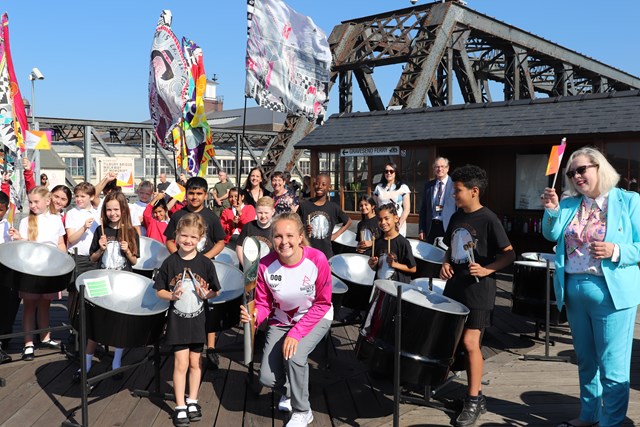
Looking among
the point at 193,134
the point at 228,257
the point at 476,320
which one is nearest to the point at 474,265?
the point at 476,320

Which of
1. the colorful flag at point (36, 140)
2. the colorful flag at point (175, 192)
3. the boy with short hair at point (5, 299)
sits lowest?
the boy with short hair at point (5, 299)

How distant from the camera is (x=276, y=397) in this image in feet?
11.8

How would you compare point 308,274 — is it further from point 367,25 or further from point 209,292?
point 367,25

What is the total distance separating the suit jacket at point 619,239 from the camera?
8.83ft

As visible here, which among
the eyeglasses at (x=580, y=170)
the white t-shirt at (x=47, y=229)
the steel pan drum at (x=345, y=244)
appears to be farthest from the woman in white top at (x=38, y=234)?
the eyeglasses at (x=580, y=170)

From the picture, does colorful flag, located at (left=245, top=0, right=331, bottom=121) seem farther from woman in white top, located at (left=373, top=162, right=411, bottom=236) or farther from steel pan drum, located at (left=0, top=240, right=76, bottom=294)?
steel pan drum, located at (left=0, top=240, right=76, bottom=294)

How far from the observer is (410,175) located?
9836 mm

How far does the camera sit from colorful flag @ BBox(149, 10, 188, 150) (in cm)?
590

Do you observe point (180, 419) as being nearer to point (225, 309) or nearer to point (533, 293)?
point (225, 309)

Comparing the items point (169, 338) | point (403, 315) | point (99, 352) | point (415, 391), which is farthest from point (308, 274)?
point (99, 352)

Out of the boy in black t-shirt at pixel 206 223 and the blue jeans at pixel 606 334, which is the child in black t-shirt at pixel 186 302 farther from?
the blue jeans at pixel 606 334

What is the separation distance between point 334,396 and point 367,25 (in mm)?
13757

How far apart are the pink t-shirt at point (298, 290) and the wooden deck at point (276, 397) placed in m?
0.58

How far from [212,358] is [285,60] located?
2.53 meters
